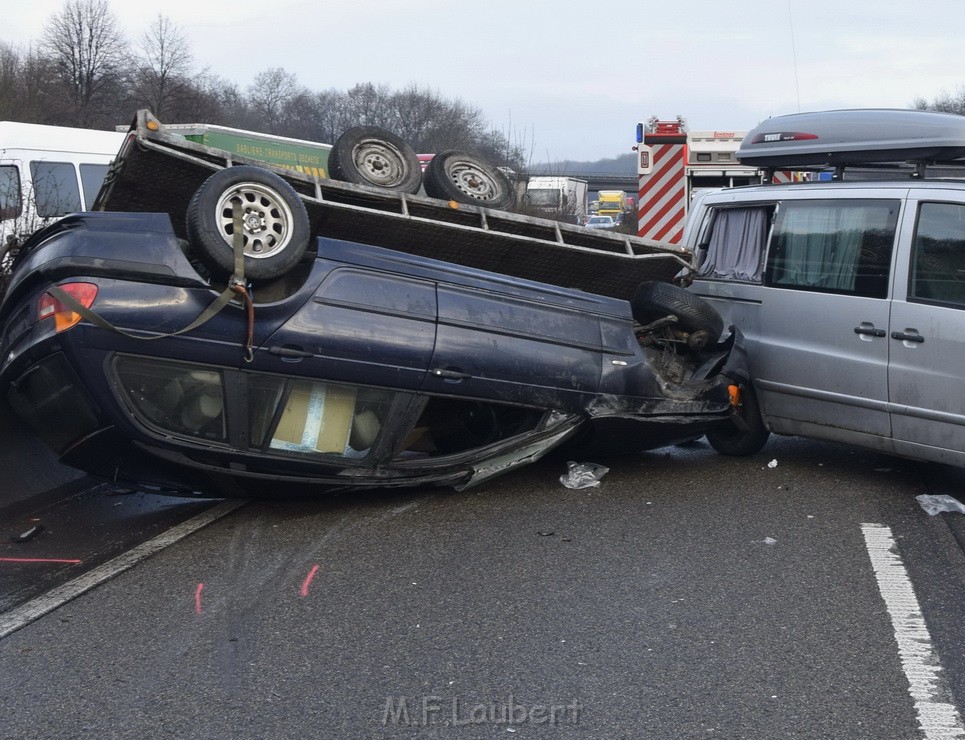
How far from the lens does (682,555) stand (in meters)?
5.31

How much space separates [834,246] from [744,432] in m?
1.39

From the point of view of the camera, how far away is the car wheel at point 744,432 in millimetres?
7082

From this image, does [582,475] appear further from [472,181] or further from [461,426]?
[472,181]

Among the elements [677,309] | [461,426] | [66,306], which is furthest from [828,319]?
[66,306]

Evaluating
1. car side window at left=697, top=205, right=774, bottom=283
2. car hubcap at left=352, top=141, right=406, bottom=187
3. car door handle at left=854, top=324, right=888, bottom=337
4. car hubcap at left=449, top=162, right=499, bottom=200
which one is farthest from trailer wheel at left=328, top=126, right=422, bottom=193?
car door handle at left=854, top=324, right=888, bottom=337

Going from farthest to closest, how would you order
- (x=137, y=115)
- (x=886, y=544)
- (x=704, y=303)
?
(x=704, y=303) < (x=137, y=115) < (x=886, y=544)

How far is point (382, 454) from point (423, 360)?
0.59m

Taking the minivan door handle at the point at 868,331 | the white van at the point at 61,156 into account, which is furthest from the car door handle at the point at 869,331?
the white van at the point at 61,156

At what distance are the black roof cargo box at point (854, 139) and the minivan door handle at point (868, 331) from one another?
4.09ft

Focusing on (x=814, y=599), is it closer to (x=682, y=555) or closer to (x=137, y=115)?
(x=682, y=555)

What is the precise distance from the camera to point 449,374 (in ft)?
18.7

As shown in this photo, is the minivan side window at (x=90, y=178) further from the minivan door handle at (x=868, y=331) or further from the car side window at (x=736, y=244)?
the minivan door handle at (x=868, y=331)

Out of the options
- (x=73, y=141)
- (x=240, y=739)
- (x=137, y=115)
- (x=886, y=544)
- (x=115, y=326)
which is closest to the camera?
(x=240, y=739)

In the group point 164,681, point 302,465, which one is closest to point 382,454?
point 302,465
